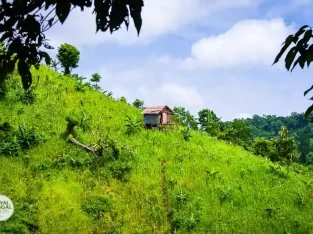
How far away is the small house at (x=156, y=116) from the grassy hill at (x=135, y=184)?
58 cm

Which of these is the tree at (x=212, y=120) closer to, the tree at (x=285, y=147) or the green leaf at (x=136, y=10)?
the tree at (x=285, y=147)

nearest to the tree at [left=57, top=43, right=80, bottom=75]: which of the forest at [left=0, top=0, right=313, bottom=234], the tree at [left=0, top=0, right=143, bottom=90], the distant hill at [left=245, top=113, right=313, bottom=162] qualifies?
the forest at [left=0, top=0, right=313, bottom=234]

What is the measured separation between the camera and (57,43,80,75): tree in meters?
24.4

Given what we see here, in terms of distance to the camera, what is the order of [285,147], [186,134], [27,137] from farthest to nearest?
1. [285,147]
2. [186,134]
3. [27,137]

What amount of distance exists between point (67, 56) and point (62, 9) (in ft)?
76.0

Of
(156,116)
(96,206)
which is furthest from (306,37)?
(156,116)

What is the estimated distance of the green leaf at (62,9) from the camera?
1.92m

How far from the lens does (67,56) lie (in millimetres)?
24516

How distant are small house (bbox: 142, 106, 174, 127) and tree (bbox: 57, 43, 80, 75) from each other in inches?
314

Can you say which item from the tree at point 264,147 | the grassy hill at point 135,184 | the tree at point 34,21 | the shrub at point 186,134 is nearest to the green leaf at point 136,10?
the tree at point 34,21

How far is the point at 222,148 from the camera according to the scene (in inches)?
695

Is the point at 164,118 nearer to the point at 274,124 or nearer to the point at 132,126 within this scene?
the point at 132,126

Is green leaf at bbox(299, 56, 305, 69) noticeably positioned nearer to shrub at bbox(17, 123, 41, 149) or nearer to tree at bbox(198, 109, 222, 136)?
shrub at bbox(17, 123, 41, 149)

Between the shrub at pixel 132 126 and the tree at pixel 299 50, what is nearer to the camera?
the tree at pixel 299 50
